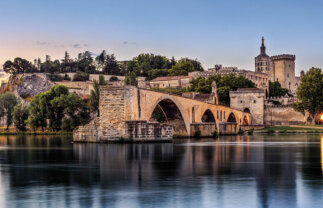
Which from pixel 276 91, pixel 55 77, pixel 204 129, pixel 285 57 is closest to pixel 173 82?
pixel 276 91

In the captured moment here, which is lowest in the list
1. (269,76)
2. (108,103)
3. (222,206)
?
(222,206)

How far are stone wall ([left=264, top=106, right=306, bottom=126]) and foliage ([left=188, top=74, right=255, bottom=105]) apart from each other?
314 inches

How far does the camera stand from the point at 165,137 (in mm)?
39250

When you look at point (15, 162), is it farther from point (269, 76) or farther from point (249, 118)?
point (269, 76)

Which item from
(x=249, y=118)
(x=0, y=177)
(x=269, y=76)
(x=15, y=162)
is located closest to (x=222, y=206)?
(x=0, y=177)

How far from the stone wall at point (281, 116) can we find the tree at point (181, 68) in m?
43.9

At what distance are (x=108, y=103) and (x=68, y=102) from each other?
29.6m

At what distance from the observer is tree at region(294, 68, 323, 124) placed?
265ft

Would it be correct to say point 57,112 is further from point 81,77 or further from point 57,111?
point 81,77

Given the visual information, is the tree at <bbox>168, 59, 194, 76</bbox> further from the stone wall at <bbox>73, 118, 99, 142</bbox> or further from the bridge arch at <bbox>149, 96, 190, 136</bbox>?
the stone wall at <bbox>73, 118, 99, 142</bbox>

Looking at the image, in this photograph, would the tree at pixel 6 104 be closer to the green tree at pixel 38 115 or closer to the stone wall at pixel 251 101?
the green tree at pixel 38 115

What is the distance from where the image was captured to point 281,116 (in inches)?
3696

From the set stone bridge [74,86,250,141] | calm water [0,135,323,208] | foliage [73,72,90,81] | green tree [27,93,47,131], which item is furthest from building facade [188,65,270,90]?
calm water [0,135,323,208]

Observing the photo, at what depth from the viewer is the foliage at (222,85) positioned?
93.9 meters
